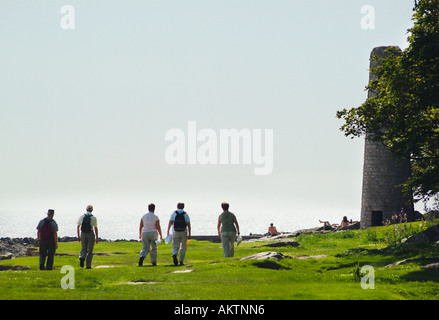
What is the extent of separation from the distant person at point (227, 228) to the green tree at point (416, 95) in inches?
293

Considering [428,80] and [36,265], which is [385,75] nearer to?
[428,80]

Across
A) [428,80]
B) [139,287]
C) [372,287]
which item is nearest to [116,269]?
[139,287]

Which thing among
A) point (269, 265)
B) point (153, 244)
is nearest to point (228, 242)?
point (153, 244)

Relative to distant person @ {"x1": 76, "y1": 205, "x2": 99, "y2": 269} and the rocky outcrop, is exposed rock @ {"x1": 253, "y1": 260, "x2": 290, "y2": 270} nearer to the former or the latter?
distant person @ {"x1": 76, "y1": 205, "x2": 99, "y2": 269}

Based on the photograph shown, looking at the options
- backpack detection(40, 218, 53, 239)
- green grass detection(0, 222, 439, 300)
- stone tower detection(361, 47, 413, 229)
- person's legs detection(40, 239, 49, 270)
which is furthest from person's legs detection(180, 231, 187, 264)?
stone tower detection(361, 47, 413, 229)

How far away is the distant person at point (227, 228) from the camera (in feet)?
85.0

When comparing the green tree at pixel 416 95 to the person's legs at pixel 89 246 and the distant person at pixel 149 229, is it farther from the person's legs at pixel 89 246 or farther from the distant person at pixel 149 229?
the person's legs at pixel 89 246

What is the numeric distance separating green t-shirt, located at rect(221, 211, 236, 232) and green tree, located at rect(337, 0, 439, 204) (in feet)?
24.3

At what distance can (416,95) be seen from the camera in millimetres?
25219

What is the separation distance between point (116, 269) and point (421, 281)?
10.5m

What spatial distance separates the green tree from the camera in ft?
77.3

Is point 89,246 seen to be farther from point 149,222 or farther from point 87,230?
point 149,222

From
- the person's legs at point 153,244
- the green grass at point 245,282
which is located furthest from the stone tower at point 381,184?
the person's legs at point 153,244

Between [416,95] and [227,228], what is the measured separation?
31.6ft
